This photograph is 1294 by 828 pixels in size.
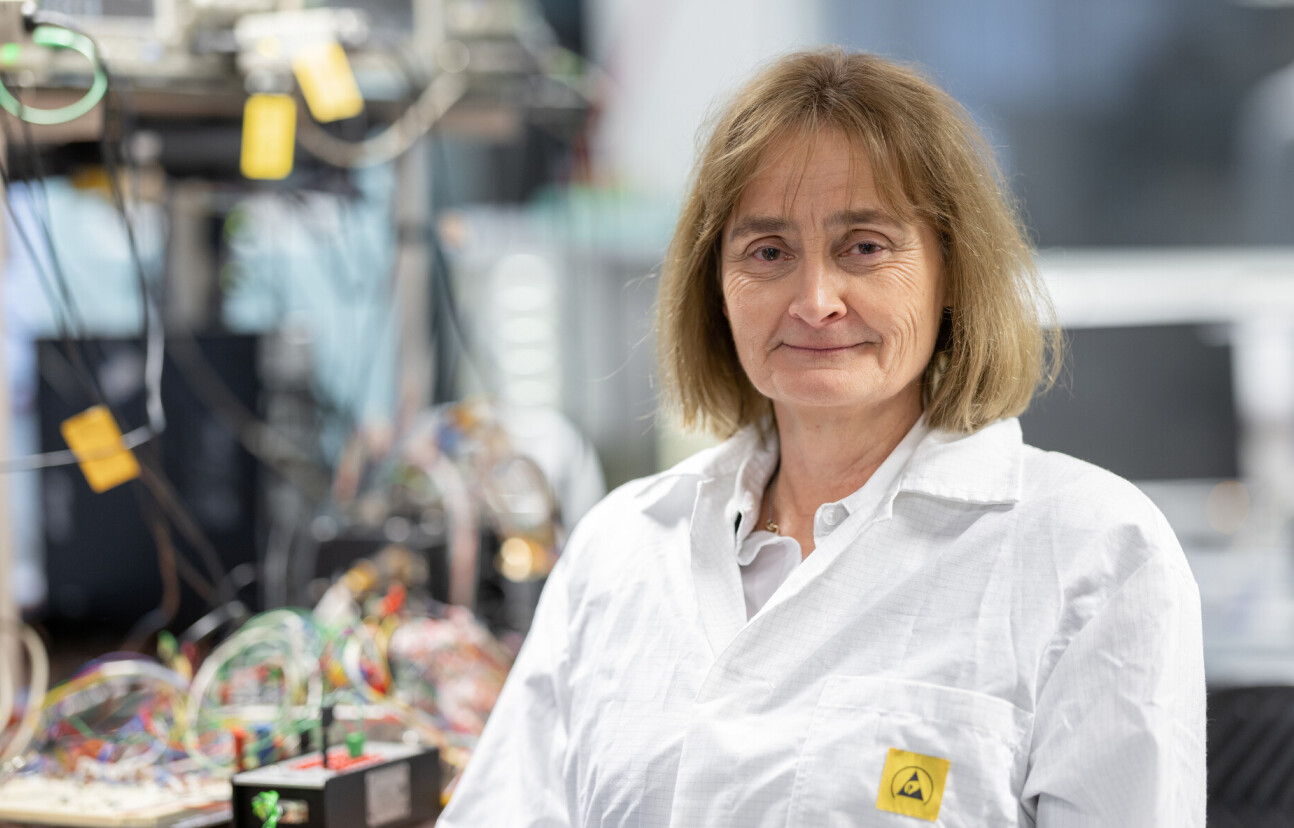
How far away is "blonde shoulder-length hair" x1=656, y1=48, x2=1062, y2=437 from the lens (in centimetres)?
116

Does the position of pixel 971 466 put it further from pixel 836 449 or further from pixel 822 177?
pixel 822 177

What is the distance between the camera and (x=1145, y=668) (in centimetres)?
96

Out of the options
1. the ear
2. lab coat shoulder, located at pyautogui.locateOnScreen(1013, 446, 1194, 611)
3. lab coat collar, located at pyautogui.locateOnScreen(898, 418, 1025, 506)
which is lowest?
lab coat shoulder, located at pyautogui.locateOnScreen(1013, 446, 1194, 611)

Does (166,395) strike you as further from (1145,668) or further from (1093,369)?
(1093,369)

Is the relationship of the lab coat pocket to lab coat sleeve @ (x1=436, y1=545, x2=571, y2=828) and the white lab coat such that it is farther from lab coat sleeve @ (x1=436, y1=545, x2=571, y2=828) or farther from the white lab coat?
lab coat sleeve @ (x1=436, y1=545, x2=571, y2=828)

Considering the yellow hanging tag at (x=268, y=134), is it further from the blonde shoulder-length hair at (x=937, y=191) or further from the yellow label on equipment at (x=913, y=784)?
the yellow label on equipment at (x=913, y=784)

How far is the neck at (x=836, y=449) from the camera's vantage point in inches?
49.1

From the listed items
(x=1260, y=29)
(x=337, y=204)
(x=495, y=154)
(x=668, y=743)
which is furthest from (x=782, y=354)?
(x=1260, y=29)

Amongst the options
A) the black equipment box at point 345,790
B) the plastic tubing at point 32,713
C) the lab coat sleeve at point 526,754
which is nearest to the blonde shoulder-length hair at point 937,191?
the lab coat sleeve at point 526,754

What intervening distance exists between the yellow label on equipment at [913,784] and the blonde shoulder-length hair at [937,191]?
14.3 inches

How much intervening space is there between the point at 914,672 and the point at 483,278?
3.26m

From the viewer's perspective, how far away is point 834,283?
3.77ft

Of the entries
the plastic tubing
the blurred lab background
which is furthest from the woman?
the plastic tubing

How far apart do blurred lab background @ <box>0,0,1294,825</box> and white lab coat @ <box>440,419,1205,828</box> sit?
41 centimetres
